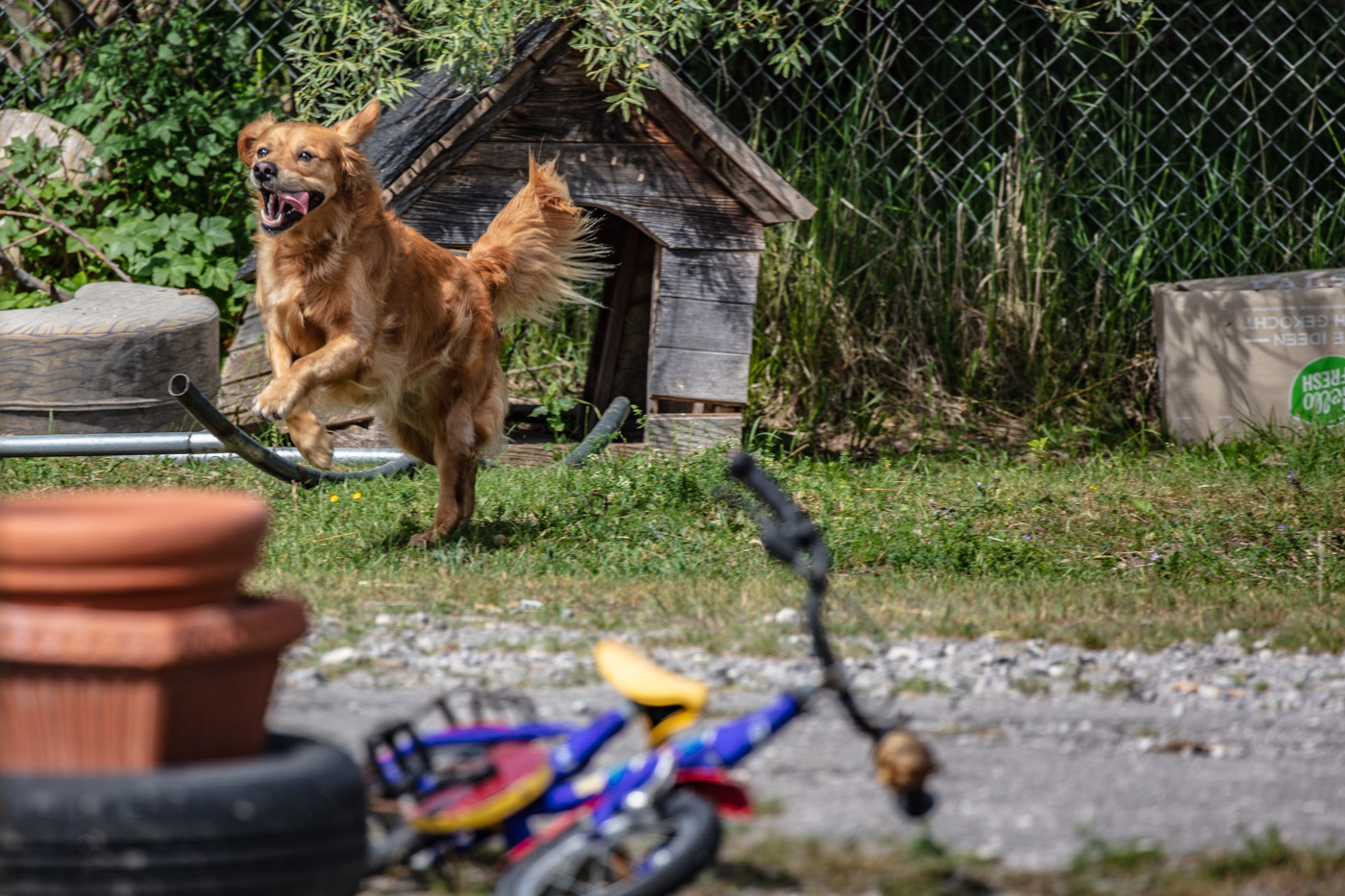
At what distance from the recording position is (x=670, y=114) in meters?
5.76

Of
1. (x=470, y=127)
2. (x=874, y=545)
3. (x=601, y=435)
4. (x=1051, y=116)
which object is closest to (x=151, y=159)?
(x=470, y=127)

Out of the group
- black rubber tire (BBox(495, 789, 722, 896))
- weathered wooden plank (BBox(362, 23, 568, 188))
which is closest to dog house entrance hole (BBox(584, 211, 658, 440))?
weathered wooden plank (BBox(362, 23, 568, 188))

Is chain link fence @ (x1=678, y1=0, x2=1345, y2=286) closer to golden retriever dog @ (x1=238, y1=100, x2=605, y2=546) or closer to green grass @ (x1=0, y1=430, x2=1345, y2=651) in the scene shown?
green grass @ (x1=0, y1=430, x2=1345, y2=651)

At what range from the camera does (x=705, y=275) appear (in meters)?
5.95

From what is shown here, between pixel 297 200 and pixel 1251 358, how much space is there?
4685mm

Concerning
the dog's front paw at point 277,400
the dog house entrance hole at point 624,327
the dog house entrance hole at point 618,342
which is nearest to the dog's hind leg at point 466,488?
the dog's front paw at point 277,400

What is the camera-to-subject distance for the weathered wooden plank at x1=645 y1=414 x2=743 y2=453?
5891 mm

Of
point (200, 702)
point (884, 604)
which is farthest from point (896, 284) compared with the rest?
point (200, 702)

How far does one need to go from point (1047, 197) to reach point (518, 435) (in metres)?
3.16

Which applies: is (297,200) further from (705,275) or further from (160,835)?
(160,835)

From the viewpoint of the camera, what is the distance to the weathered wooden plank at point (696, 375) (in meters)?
5.94

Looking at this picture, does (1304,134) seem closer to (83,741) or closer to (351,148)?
(351,148)

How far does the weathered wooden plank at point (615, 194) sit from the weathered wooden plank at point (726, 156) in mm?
81

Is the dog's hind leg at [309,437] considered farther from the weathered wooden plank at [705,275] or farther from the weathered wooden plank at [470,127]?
the weathered wooden plank at [705,275]
